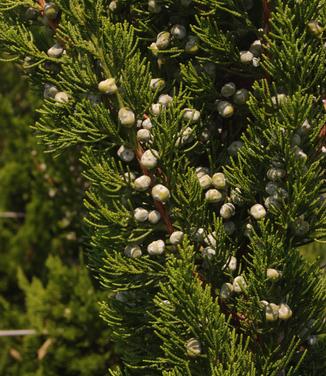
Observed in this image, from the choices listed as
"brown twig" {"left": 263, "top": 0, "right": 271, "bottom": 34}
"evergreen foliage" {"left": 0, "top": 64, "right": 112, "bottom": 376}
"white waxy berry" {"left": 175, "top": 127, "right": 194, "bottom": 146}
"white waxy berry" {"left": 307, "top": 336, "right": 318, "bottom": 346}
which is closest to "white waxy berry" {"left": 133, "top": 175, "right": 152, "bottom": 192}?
"white waxy berry" {"left": 175, "top": 127, "right": 194, "bottom": 146}

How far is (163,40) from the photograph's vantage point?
4.78ft

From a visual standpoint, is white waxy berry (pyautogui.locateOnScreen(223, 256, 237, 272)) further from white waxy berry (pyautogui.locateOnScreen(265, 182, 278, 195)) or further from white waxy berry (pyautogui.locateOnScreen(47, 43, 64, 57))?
white waxy berry (pyautogui.locateOnScreen(47, 43, 64, 57))

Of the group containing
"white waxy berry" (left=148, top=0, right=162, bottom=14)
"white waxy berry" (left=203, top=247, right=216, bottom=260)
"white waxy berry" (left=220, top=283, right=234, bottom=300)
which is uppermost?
"white waxy berry" (left=148, top=0, right=162, bottom=14)

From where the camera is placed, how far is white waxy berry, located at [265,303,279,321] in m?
1.38

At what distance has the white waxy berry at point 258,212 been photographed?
1389mm

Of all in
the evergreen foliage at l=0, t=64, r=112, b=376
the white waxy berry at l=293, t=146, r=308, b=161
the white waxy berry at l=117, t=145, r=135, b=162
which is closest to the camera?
the white waxy berry at l=293, t=146, r=308, b=161

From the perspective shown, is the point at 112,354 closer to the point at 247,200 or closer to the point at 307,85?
the point at 247,200

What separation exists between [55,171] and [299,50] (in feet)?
6.02

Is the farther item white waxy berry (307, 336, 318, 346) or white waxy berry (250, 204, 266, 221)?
white waxy berry (307, 336, 318, 346)

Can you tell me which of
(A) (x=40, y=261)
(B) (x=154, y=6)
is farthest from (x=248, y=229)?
(A) (x=40, y=261)

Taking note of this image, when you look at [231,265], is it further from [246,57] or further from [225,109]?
[246,57]

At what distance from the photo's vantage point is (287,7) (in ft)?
4.25

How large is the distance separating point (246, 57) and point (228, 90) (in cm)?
9

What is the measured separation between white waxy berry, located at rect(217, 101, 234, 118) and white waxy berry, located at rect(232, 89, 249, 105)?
18mm
